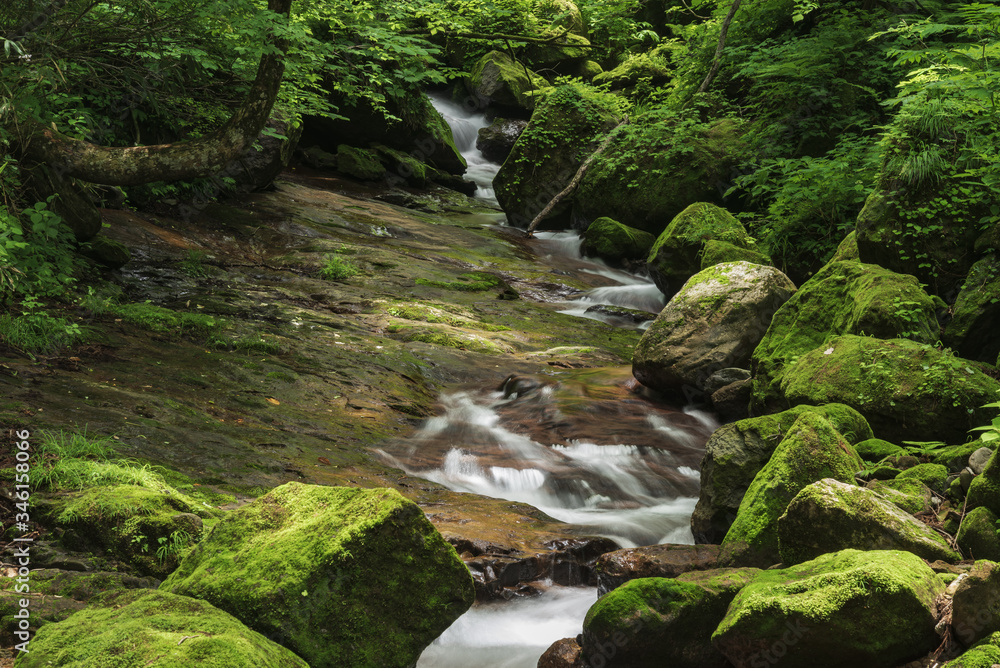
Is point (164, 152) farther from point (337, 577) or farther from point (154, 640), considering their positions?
point (154, 640)

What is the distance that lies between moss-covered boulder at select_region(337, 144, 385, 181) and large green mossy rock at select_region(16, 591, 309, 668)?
18002mm

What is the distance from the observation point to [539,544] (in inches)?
211

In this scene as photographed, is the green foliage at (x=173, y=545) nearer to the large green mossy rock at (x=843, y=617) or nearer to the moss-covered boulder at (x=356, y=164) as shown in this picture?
the large green mossy rock at (x=843, y=617)

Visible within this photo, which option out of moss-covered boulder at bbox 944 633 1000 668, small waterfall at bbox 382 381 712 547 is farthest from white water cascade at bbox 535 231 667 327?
moss-covered boulder at bbox 944 633 1000 668

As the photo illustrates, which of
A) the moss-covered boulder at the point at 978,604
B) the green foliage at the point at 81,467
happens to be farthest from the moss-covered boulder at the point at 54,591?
the moss-covered boulder at the point at 978,604

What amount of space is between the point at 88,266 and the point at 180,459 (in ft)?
16.4

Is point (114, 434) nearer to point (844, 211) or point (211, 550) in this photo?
point (211, 550)

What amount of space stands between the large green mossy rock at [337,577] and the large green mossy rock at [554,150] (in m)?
15.2

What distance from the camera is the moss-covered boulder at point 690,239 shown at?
1205cm

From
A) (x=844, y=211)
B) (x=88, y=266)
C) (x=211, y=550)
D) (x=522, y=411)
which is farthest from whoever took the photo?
(x=844, y=211)

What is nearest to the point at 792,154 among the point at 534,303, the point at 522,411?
the point at 534,303

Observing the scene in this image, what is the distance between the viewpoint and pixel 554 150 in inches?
720

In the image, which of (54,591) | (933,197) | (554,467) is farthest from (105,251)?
(933,197)

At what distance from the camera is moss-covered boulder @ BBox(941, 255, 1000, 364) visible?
6.53m
